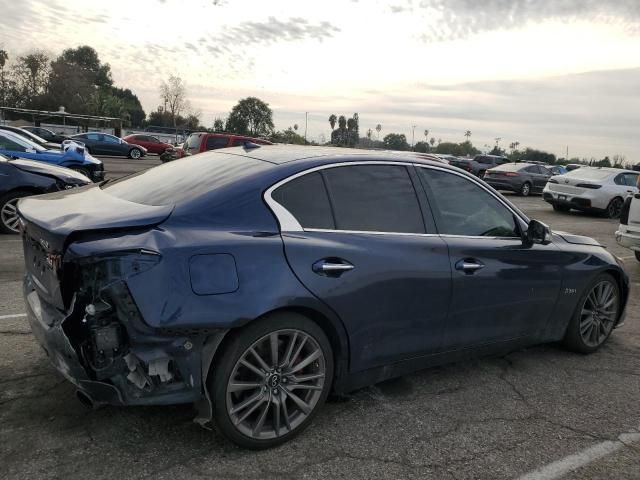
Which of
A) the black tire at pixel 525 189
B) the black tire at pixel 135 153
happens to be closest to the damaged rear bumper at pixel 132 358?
the black tire at pixel 525 189

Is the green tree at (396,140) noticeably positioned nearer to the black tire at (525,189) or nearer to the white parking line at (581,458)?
the black tire at (525,189)

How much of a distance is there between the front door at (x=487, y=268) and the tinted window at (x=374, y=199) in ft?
0.61

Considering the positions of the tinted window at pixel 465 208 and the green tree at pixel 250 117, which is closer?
the tinted window at pixel 465 208

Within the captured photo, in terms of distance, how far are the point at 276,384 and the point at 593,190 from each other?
15967 mm

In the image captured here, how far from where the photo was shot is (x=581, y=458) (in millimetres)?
3006

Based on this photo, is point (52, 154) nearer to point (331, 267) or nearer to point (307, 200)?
point (307, 200)

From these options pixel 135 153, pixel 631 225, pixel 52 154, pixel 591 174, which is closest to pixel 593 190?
pixel 591 174

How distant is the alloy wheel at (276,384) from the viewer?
9.11ft

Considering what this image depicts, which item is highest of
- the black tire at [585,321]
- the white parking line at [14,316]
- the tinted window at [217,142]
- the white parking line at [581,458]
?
the tinted window at [217,142]

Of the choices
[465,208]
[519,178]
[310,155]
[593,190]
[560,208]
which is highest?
[310,155]

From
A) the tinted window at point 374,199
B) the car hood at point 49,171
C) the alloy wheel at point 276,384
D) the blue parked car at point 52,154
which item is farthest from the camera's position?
the blue parked car at point 52,154

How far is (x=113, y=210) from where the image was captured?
2893mm

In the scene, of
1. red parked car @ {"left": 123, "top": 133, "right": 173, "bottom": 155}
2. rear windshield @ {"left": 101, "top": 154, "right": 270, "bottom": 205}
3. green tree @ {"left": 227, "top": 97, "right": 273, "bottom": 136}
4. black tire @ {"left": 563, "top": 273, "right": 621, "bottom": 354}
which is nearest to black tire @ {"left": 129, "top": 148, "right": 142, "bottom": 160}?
red parked car @ {"left": 123, "top": 133, "right": 173, "bottom": 155}

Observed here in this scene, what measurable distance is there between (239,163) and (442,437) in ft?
6.60
